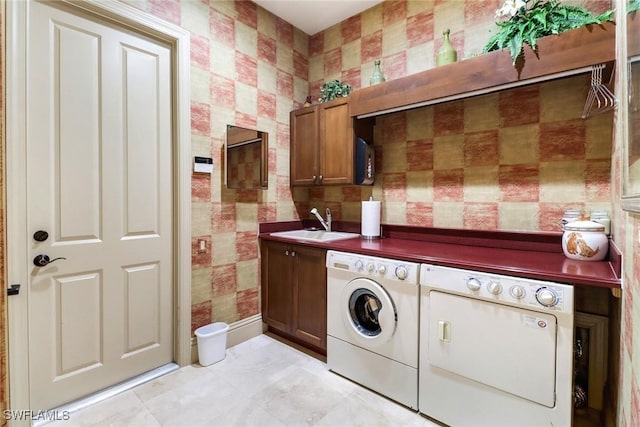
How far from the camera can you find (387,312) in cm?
178

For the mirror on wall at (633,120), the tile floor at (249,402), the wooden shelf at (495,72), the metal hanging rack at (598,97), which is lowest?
the tile floor at (249,402)

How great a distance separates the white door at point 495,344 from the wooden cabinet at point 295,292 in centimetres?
84

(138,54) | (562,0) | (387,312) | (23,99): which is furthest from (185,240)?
(562,0)

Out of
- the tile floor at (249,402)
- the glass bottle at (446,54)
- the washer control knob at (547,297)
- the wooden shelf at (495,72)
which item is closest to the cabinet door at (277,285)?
the tile floor at (249,402)

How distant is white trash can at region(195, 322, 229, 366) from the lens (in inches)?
85.1

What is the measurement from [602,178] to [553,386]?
122cm

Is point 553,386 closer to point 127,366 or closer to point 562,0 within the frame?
point 562,0

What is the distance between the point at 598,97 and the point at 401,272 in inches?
57.2

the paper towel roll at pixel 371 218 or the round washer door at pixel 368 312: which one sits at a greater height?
the paper towel roll at pixel 371 218

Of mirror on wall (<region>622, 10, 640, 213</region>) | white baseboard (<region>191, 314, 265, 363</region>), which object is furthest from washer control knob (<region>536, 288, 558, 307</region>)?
white baseboard (<region>191, 314, 265, 363</region>)

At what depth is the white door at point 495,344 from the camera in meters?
1.31

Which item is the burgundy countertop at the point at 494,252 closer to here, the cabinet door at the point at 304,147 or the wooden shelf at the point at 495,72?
the cabinet door at the point at 304,147

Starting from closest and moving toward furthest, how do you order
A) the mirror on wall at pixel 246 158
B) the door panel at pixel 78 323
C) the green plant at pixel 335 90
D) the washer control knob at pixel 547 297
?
the washer control knob at pixel 547 297
the door panel at pixel 78 323
the mirror on wall at pixel 246 158
the green plant at pixel 335 90

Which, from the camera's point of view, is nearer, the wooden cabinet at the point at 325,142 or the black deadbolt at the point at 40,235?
the black deadbolt at the point at 40,235
